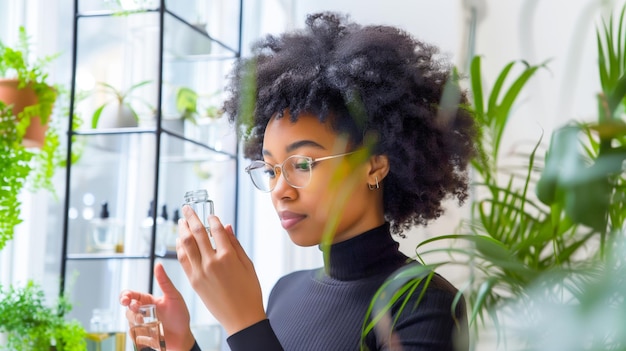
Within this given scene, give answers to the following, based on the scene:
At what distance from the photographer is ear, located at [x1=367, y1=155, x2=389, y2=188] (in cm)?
141

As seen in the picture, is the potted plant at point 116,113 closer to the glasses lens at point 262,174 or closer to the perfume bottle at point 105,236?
the perfume bottle at point 105,236

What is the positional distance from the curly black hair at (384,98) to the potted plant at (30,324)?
2.38 ft

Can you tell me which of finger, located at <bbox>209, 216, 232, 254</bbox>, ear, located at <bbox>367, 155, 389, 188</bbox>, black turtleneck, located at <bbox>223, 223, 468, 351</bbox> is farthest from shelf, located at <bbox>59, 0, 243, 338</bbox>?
finger, located at <bbox>209, 216, 232, 254</bbox>

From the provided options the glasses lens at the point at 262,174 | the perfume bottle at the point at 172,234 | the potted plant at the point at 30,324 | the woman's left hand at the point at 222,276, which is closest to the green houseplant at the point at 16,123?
the potted plant at the point at 30,324

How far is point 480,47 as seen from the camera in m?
3.50

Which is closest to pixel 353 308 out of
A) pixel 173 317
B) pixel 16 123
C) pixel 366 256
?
pixel 366 256

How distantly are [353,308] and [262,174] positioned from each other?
0.29 metres

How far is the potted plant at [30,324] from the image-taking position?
1820 mm

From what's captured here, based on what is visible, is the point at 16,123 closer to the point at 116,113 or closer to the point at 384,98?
the point at 116,113

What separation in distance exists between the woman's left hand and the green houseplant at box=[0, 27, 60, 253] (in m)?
0.80

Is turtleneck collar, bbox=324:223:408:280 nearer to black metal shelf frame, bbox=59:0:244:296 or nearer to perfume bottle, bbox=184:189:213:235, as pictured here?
perfume bottle, bbox=184:189:213:235

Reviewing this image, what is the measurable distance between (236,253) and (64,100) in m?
1.49

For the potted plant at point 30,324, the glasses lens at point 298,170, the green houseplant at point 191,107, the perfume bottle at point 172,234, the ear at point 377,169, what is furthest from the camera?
the green houseplant at point 191,107

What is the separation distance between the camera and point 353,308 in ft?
4.59
